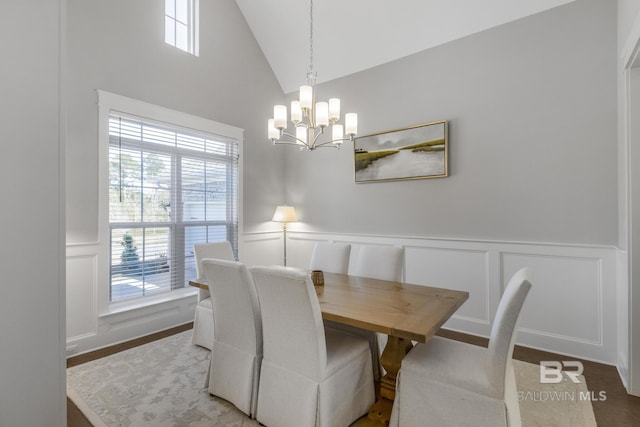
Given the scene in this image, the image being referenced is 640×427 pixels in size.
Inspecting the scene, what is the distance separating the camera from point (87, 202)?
9.16 feet

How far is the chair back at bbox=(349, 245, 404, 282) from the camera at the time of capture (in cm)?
258

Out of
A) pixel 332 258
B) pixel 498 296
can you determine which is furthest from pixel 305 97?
pixel 498 296

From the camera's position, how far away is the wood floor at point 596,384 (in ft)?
6.16

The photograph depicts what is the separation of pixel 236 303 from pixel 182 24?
3497mm

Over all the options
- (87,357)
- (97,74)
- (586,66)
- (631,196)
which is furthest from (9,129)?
(586,66)

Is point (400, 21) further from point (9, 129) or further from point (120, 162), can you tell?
point (9, 129)

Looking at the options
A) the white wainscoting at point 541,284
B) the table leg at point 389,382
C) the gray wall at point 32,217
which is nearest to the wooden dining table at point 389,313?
the table leg at point 389,382

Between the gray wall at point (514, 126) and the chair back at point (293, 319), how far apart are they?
2.31 m

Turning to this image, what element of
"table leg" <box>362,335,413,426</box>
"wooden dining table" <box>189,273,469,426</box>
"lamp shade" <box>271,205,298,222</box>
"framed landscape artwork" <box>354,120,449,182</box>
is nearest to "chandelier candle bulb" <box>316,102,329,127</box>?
"wooden dining table" <box>189,273,469,426</box>

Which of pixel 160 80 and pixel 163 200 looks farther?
pixel 163 200

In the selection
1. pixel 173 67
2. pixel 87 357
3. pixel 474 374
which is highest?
pixel 173 67

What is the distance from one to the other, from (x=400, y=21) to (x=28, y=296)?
12.8 ft

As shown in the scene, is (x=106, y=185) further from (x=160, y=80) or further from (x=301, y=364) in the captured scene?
(x=301, y=364)

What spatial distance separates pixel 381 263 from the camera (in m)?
2.63
